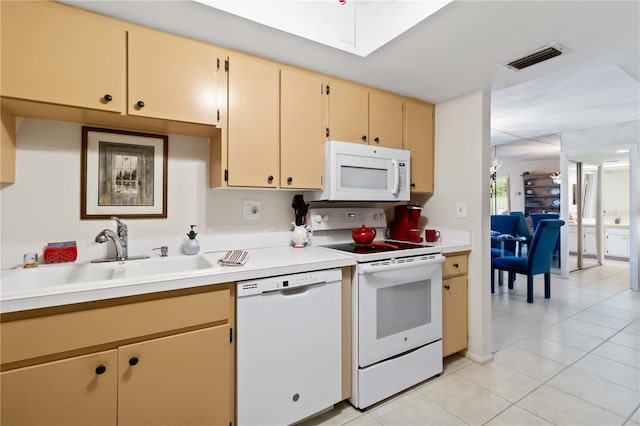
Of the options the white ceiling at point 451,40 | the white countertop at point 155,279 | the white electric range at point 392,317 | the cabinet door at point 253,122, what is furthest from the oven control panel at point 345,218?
the white ceiling at point 451,40

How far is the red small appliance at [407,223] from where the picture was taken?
258 centimetres

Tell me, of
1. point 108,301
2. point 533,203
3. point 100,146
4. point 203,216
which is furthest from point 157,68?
point 533,203

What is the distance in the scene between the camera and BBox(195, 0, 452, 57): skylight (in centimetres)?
152

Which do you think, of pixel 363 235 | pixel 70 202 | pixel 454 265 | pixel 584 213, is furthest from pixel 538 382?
pixel 584 213

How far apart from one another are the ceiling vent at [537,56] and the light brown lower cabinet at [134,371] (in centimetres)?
219

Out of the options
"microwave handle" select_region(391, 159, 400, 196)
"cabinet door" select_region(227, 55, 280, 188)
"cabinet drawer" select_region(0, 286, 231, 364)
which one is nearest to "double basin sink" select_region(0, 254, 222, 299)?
"cabinet drawer" select_region(0, 286, 231, 364)

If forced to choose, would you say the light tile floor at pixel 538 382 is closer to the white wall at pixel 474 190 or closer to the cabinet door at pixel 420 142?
the white wall at pixel 474 190

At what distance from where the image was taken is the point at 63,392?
1.15 meters

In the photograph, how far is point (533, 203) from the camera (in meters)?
7.82

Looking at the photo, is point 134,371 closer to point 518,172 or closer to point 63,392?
point 63,392

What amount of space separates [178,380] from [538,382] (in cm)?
229

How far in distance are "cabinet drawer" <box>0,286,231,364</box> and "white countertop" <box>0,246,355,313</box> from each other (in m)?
0.06

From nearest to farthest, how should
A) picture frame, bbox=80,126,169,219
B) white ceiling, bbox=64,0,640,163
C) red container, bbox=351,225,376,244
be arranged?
1. white ceiling, bbox=64,0,640,163
2. picture frame, bbox=80,126,169,219
3. red container, bbox=351,225,376,244

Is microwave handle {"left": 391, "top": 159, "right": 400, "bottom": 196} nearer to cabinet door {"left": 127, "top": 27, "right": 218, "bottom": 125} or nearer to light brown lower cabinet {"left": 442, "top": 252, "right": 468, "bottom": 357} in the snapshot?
light brown lower cabinet {"left": 442, "top": 252, "right": 468, "bottom": 357}
